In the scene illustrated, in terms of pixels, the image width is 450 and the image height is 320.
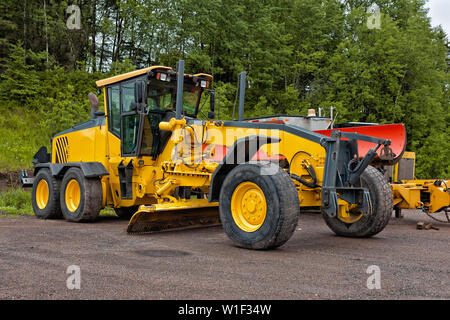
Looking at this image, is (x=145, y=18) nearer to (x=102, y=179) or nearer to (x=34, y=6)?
(x=34, y=6)

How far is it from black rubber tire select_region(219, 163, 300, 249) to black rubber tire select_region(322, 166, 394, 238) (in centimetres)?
172

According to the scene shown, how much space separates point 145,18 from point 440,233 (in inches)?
838

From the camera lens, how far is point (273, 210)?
5645 mm

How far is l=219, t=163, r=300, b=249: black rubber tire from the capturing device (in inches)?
221

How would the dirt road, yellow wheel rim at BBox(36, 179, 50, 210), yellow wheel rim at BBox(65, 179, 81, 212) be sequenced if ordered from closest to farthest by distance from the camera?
1. the dirt road
2. yellow wheel rim at BBox(65, 179, 81, 212)
3. yellow wheel rim at BBox(36, 179, 50, 210)

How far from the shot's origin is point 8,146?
18984mm

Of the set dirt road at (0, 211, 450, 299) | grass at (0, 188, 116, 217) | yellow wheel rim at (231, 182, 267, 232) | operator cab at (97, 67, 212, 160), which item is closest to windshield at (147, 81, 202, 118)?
operator cab at (97, 67, 212, 160)

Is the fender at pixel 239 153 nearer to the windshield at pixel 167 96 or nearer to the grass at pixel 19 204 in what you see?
the windshield at pixel 167 96

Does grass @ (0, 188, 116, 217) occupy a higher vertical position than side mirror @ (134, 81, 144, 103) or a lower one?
lower

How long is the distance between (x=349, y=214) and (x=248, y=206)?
1.90 metres

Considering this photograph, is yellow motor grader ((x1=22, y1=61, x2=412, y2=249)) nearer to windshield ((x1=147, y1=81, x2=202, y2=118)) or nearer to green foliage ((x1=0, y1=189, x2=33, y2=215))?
windshield ((x1=147, y1=81, x2=202, y2=118))

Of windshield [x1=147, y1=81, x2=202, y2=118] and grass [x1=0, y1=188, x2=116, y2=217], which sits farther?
grass [x1=0, y1=188, x2=116, y2=217]
